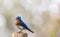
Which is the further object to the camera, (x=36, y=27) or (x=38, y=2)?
(x=38, y=2)

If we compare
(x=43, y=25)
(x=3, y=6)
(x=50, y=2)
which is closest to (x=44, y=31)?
(x=43, y=25)

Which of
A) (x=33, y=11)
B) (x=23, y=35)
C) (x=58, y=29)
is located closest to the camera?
(x=23, y=35)

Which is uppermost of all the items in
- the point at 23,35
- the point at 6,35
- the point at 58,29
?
the point at 23,35

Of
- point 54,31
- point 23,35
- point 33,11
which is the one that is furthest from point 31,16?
point 23,35

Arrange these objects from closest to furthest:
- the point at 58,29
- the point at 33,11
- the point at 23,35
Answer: the point at 23,35, the point at 58,29, the point at 33,11

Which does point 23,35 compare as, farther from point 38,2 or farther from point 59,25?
point 38,2

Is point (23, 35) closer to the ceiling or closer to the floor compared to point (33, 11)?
closer to the ceiling
